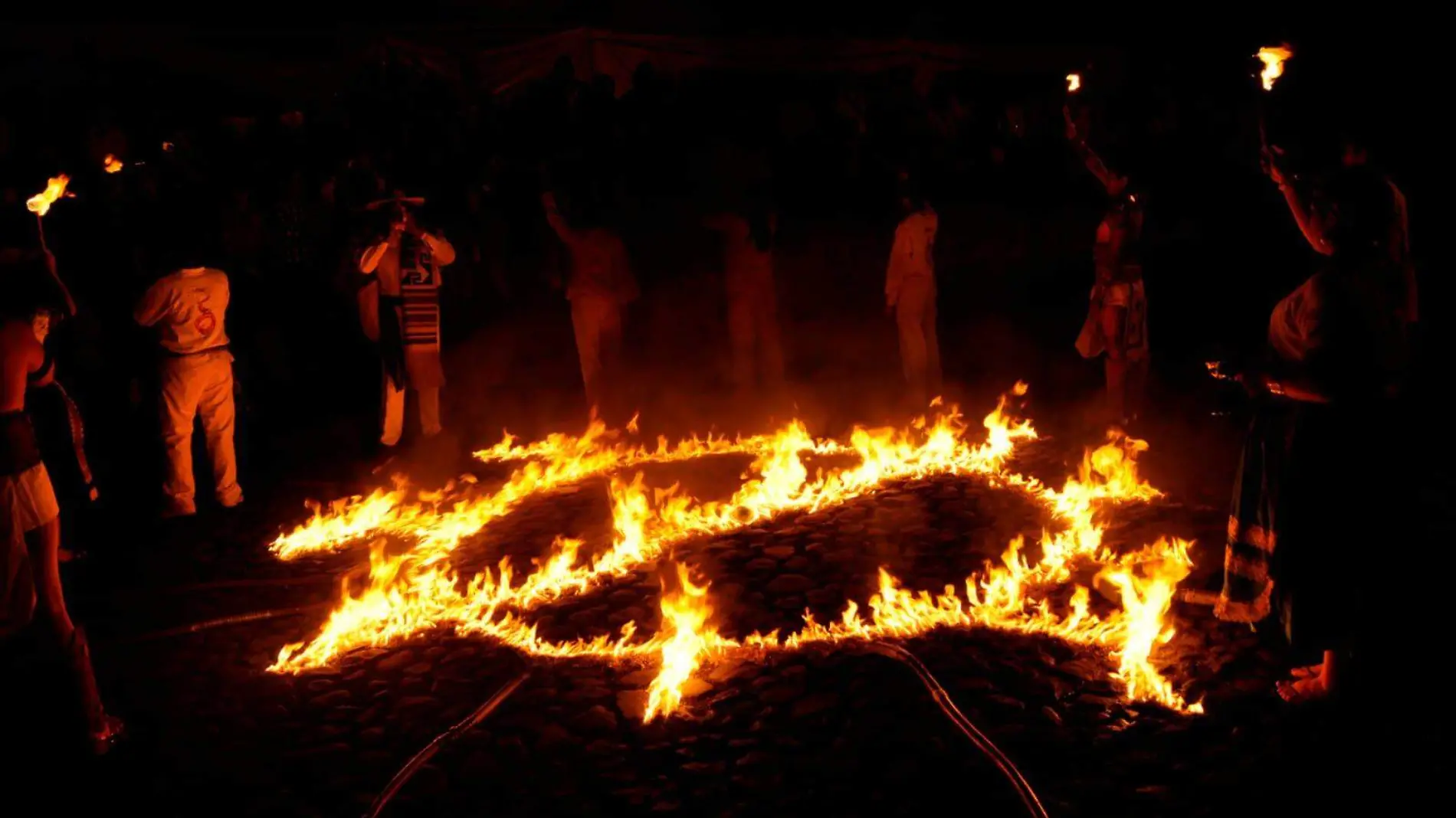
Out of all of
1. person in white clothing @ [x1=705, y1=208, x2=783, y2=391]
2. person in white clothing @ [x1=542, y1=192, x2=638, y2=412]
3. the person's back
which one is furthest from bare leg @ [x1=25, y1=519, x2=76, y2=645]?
person in white clothing @ [x1=705, y1=208, x2=783, y2=391]

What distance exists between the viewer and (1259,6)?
16.7 metres

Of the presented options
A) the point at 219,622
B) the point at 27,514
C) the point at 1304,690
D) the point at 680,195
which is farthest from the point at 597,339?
the point at 1304,690

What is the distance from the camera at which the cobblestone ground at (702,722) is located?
178 inches

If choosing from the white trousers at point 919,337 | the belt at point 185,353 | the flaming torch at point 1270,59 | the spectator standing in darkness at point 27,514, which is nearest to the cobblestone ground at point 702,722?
the spectator standing in darkness at point 27,514

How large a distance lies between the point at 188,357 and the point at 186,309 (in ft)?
1.50

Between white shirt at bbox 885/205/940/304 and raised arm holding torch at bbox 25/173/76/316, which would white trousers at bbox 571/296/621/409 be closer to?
white shirt at bbox 885/205/940/304

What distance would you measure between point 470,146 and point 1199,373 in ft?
36.1

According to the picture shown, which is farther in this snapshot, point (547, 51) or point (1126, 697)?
point (547, 51)

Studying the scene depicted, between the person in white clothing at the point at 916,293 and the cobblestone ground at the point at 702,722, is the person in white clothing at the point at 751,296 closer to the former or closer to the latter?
the person in white clothing at the point at 916,293

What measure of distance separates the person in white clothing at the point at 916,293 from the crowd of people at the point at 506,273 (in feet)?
0.11

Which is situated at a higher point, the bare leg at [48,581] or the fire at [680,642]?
the bare leg at [48,581]

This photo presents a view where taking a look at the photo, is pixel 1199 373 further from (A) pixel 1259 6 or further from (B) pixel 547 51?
(B) pixel 547 51

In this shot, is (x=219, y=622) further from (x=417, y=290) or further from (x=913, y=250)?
(x=913, y=250)

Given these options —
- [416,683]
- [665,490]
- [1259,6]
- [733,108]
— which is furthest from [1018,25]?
[416,683]
